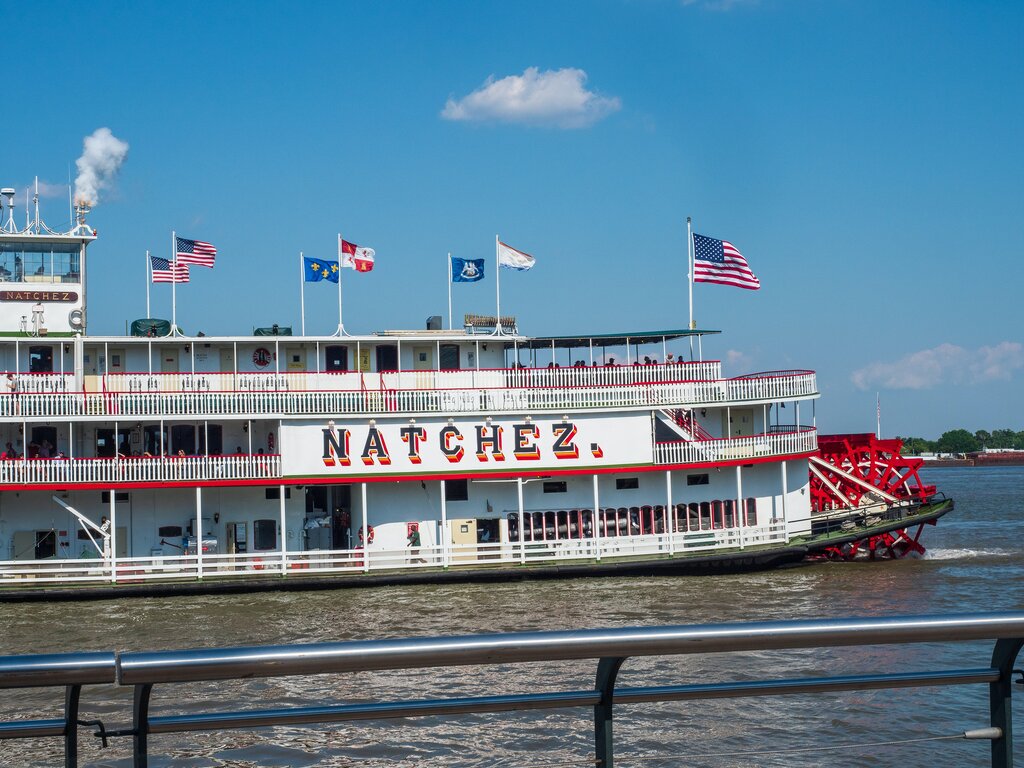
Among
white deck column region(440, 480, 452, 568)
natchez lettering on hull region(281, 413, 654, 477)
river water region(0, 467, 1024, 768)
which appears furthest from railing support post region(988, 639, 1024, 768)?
natchez lettering on hull region(281, 413, 654, 477)

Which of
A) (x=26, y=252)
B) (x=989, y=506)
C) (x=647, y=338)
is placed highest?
(x=26, y=252)

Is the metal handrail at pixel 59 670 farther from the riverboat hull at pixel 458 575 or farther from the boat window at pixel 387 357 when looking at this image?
the boat window at pixel 387 357

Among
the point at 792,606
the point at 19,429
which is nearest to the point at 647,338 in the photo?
the point at 792,606

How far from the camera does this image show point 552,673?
15523 mm

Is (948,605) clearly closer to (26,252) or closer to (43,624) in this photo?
(43,624)

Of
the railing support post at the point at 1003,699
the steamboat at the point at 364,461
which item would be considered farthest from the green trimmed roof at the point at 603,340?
the railing support post at the point at 1003,699

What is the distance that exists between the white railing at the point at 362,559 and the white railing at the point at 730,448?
1761 mm

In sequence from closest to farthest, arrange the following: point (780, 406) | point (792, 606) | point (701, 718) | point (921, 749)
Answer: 1. point (921, 749)
2. point (701, 718)
3. point (792, 606)
4. point (780, 406)

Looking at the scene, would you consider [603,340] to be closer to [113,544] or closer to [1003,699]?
[113,544]

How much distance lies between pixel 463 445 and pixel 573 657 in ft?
73.7

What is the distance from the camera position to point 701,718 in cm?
1309

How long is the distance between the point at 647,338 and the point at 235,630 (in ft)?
44.3

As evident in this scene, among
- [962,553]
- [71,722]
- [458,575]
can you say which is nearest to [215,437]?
[458,575]

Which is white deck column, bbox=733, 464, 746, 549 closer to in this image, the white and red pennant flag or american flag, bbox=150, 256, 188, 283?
the white and red pennant flag
